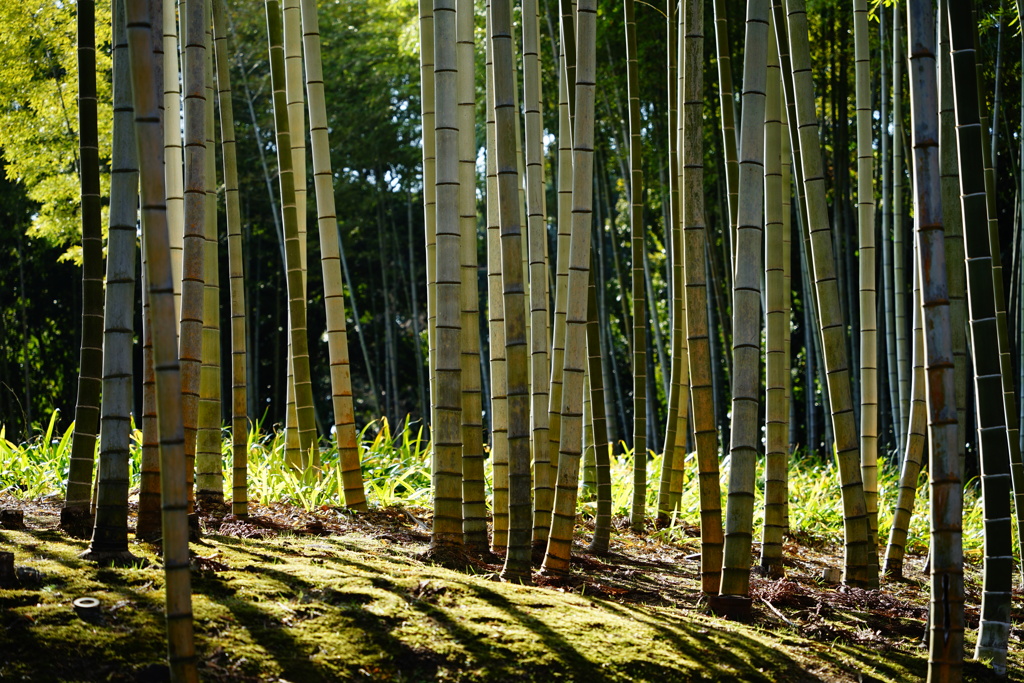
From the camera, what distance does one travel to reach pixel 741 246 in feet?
7.27

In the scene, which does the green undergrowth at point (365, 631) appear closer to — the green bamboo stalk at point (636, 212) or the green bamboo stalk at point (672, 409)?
the green bamboo stalk at point (636, 212)

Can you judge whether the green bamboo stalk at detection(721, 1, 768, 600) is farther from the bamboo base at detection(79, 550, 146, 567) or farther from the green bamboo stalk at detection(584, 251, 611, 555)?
the bamboo base at detection(79, 550, 146, 567)

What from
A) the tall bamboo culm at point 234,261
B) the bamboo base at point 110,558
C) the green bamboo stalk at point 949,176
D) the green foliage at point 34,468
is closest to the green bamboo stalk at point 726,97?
the green bamboo stalk at point 949,176

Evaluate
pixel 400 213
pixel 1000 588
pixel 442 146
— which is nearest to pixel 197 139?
pixel 442 146

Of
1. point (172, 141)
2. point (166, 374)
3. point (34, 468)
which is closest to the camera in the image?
point (166, 374)

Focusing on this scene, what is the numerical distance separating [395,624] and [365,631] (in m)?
0.07

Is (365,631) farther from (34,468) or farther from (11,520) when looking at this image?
(34,468)

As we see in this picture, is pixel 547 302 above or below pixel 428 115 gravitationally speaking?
below

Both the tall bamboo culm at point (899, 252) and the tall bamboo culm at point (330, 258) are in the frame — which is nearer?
the tall bamboo culm at point (330, 258)

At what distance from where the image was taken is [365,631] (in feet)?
6.08

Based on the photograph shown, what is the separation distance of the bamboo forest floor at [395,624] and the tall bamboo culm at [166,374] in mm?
209

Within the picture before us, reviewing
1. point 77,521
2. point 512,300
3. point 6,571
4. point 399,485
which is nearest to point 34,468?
point 399,485

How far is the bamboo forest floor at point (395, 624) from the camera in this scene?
1664 millimetres

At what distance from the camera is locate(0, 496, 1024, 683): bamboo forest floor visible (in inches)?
65.5
